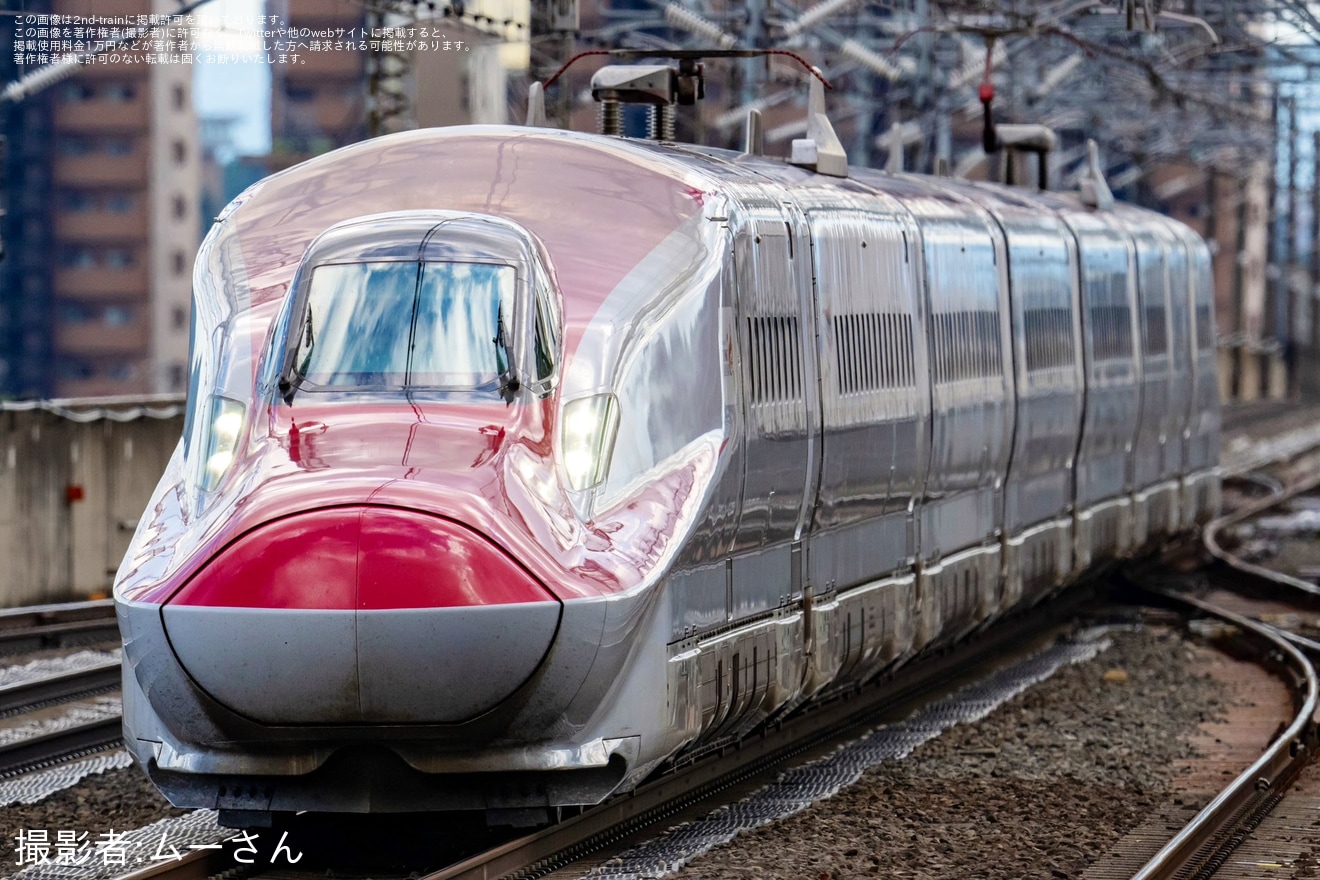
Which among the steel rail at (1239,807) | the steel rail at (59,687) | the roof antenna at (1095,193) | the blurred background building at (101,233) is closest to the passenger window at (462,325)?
the steel rail at (1239,807)

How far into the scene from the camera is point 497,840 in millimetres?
9492

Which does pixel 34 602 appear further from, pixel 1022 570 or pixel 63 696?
pixel 1022 570

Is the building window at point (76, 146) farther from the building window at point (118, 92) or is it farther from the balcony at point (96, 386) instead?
the balcony at point (96, 386)

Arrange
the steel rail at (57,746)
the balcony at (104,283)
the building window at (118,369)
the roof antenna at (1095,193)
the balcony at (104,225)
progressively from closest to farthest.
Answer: the steel rail at (57,746)
the roof antenna at (1095,193)
the building window at (118,369)
the balcony at (104,225)
the balcony at (104,283)

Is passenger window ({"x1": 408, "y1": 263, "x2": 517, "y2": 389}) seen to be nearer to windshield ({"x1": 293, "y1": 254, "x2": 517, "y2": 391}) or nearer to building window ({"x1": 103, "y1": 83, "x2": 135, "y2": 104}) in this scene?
windshield ({"x1": 293, "y1": 254, "x2": 517, "y2": 391})

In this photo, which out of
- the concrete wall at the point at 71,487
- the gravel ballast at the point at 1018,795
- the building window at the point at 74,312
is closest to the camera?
the gravel ballast at the point at 1018,795

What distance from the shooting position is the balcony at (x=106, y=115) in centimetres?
4862

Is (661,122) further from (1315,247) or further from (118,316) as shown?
(1315,247)

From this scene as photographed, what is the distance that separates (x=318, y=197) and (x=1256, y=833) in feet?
16.7

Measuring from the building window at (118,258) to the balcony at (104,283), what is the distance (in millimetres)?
110

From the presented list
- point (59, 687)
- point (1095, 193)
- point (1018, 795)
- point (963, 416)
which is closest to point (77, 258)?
point (1095, 193)

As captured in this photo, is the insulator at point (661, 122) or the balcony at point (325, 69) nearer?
the insulator at point (661, 122)

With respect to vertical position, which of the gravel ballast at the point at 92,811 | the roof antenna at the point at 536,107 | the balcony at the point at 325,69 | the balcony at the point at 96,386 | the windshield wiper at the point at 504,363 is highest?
the balcony at the point at 325,69

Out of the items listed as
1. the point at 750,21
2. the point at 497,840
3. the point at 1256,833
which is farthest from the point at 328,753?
the point at 750,21
